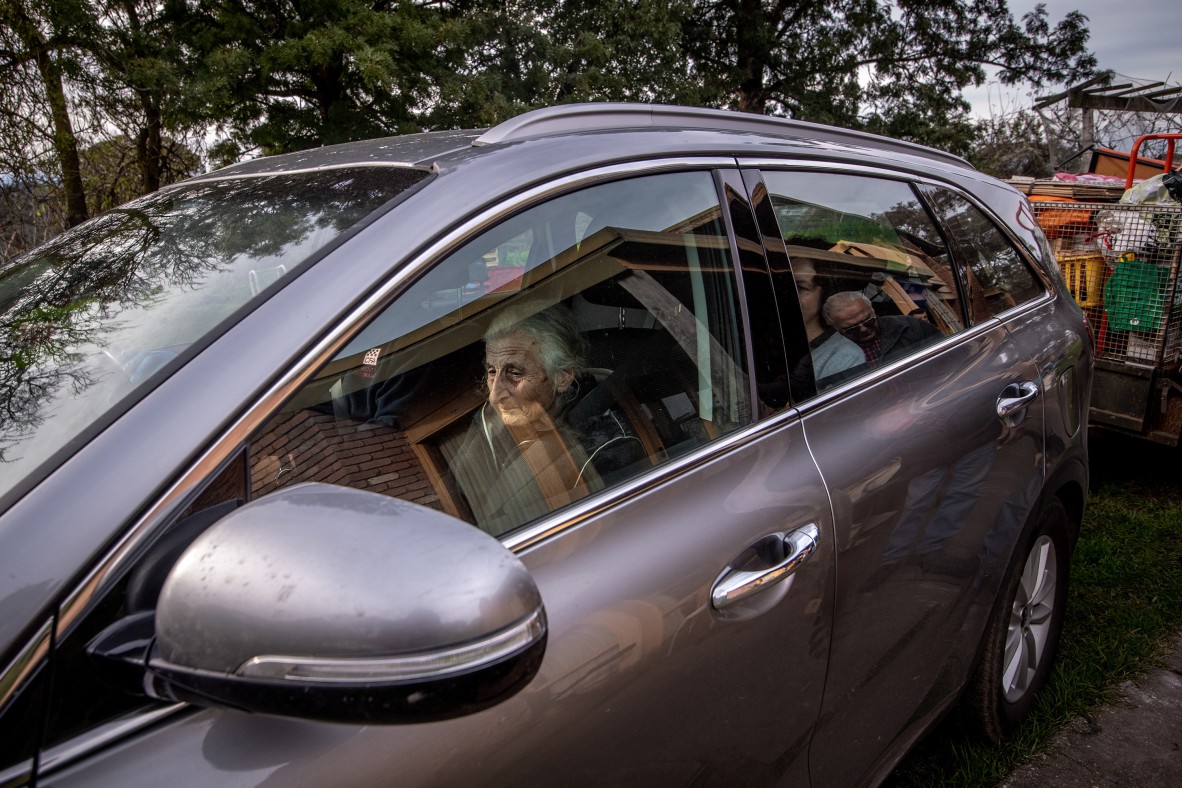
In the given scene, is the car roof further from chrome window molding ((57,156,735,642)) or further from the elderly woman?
the elderly woman

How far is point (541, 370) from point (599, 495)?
27 centimetres

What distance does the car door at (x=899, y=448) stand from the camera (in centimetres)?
174

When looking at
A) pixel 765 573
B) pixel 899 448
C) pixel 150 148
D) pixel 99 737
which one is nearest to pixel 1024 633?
pixel 899 448

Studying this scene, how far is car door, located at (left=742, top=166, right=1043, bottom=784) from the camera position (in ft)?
5.71

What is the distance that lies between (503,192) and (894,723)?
1480 millimetres

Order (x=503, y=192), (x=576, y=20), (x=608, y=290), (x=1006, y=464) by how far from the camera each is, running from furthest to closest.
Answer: (x=576, y=20), (x=1006, y=464), (x=608, y=290), (x=503, y=192)

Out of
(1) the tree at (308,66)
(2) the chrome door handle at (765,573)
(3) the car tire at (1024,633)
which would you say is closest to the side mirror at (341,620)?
(2) the chrome door handle at (765,573)

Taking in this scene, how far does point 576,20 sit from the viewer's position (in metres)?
15.4

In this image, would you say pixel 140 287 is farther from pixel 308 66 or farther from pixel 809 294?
pixel 308 66

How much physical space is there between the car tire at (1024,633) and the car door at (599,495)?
104cm

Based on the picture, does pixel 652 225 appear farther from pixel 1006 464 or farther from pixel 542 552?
pixel 1006 464

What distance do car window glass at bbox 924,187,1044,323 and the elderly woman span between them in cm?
136

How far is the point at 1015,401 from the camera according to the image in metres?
2.25

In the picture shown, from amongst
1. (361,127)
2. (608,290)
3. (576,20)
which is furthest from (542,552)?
(576,20)
